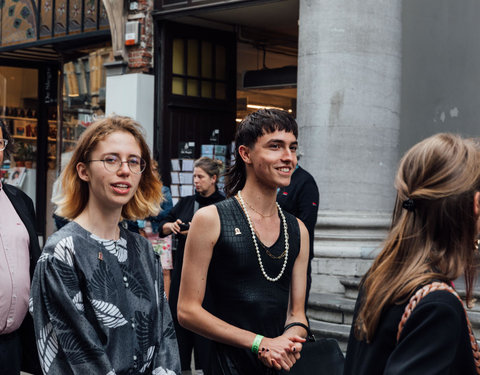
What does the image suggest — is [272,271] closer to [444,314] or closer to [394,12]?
[444,314]

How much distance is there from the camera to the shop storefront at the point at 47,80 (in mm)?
12727

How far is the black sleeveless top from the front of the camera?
316 cm

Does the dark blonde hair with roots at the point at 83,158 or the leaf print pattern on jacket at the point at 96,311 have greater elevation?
the dark blonde hair with roots at the point at 83,158

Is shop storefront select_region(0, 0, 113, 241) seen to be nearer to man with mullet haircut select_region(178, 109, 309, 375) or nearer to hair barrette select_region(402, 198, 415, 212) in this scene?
man with mullet haircut select_region(178, 109, 309, 375)

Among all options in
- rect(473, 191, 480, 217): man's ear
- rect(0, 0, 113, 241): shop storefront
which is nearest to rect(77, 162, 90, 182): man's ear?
rect(473, 191, 480, 217): man's ear

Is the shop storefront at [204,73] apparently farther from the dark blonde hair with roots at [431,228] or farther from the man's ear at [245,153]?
the dark blonde hair with roots at [431,228]

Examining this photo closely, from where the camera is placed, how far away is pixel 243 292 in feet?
10.4

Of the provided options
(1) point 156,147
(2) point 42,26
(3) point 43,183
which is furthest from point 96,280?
(3) point 43,183

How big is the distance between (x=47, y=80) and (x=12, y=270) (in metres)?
12.3

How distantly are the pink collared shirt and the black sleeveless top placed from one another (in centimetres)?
101

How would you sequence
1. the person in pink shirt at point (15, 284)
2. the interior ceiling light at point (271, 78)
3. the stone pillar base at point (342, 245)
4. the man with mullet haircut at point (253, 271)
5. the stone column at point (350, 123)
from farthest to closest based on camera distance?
1. the interior ceiling light at point (271, 78)
2. the stone column at point (350, 123)
3. the stone pillar base at point (342, 245)
4. the person in pink shirt at point (15, 284)
5. the man with mullet haircut at point (253, 271)

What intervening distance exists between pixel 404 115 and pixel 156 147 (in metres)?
3.83

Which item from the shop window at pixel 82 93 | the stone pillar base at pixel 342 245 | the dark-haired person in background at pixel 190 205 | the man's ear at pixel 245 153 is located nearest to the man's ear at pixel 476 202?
the man's ear at pixel 245 153

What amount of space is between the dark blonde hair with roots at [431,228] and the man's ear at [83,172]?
137 cm
